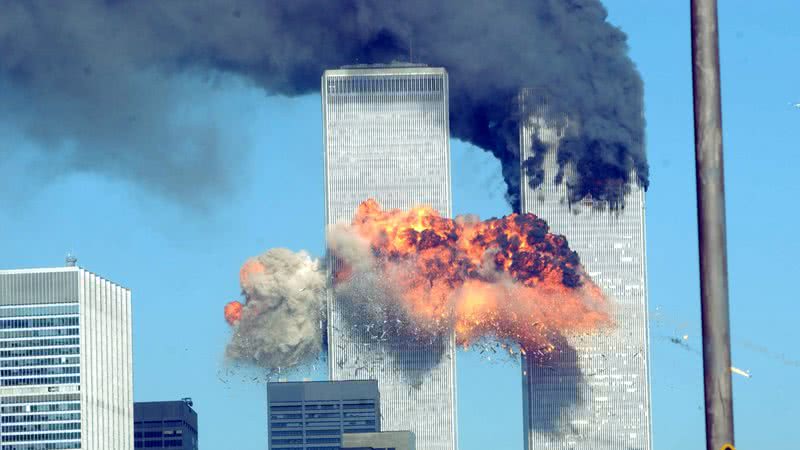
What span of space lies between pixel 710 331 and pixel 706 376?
2.05ft

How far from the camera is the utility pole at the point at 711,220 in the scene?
29062 mm

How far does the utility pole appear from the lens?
2906 centimetres

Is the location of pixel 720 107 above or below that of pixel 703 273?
above

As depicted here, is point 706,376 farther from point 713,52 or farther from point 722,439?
point 713,52

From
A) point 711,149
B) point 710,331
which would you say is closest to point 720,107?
point 711,149

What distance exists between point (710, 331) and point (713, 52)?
387 centimetres

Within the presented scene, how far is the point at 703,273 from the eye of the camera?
29234 millimetres

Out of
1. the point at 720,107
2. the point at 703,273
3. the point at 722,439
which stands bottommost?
the point at 722,439

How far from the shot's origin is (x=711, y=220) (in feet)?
95.8

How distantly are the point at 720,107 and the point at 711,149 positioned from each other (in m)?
0.60

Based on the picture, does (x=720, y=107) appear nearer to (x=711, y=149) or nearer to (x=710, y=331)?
(x=711, y=149)

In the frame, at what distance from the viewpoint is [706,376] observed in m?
29.2

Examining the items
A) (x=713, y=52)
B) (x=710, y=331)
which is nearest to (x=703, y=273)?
(x=710, y=331)

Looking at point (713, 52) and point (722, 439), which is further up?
point (713, 52)
